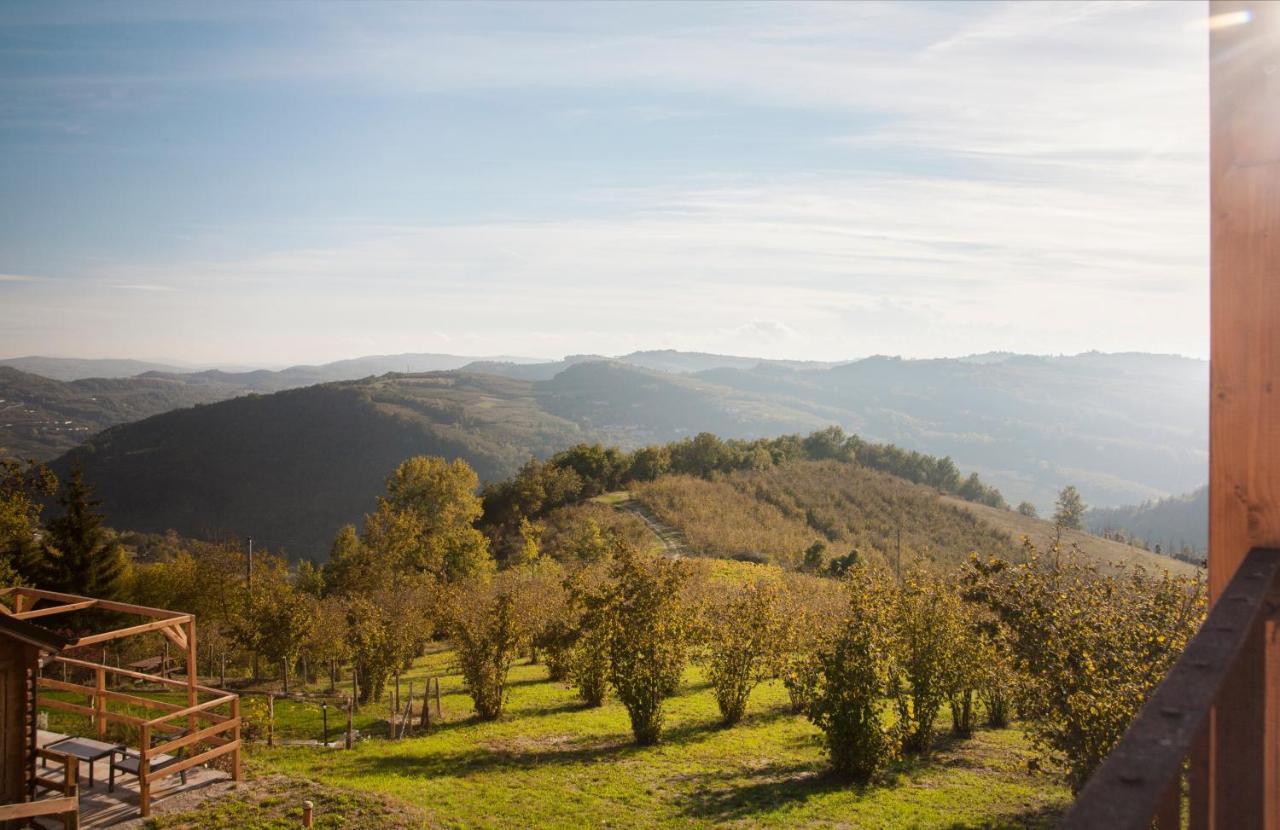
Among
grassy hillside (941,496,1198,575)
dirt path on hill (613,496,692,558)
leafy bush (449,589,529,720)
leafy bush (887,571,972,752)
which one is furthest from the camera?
grassy hillside (941,496,1198,575)

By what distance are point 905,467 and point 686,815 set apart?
68640mm

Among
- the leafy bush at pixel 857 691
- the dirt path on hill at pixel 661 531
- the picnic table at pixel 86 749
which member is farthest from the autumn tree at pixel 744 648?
the dirt path on hill at pixel 661 531

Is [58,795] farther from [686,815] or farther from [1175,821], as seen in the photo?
[1175,821]

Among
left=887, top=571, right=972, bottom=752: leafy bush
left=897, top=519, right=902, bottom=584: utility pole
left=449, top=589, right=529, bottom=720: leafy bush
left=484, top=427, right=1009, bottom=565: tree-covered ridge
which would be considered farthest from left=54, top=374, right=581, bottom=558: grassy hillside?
left=887, top=571, right=972, bottom=752: leafy bush

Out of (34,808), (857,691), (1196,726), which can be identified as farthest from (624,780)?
(1196,726)

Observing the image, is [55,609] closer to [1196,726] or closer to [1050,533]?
[1196,726]

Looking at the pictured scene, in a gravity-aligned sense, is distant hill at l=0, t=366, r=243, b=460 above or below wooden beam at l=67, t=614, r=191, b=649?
above

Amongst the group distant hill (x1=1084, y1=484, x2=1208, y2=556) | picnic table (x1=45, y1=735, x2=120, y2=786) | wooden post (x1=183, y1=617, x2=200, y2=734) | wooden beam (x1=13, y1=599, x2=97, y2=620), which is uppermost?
wooden beam (x1=13, y1=599, x2=97, y2=620)

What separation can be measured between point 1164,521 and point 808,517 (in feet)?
349

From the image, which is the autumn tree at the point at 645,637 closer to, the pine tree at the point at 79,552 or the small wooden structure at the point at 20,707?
the small wooden structure at the point at 20,707

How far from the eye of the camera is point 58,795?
9.77 meters

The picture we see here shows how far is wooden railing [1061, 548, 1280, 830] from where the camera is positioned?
83cm

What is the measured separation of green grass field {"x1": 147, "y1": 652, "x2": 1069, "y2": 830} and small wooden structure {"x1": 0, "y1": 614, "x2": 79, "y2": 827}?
1.65 m

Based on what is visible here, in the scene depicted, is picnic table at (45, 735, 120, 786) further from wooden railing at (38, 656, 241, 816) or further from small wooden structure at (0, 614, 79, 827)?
small wooden structure at (0, 614, 79, 827)
